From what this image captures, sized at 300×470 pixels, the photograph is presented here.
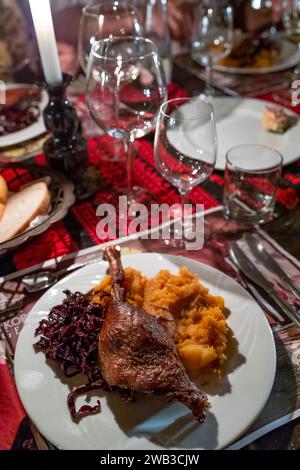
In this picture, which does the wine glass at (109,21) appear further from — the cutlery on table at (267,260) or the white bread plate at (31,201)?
the cutlery on table at (267,260)

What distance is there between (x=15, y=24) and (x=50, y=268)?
1.59 meters

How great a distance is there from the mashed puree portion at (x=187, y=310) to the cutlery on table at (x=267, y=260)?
0.21 metres

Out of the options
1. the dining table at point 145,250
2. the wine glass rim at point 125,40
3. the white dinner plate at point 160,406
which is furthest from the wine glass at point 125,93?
the white dinner plate at point 160,406

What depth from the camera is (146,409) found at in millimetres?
814

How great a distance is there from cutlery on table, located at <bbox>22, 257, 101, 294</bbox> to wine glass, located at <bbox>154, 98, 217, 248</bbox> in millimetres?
282

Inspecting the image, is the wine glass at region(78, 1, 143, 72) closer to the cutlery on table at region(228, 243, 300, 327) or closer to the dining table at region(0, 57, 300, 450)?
the dining table at region(0, 57, 300, 450)

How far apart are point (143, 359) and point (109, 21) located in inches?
49.9

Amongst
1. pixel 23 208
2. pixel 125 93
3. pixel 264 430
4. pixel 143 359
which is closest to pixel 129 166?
pixel 125 93

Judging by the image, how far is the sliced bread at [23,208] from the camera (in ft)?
3.94

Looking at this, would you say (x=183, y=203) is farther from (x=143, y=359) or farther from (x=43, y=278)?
(x=143, y=359)

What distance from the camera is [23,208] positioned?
125cm
